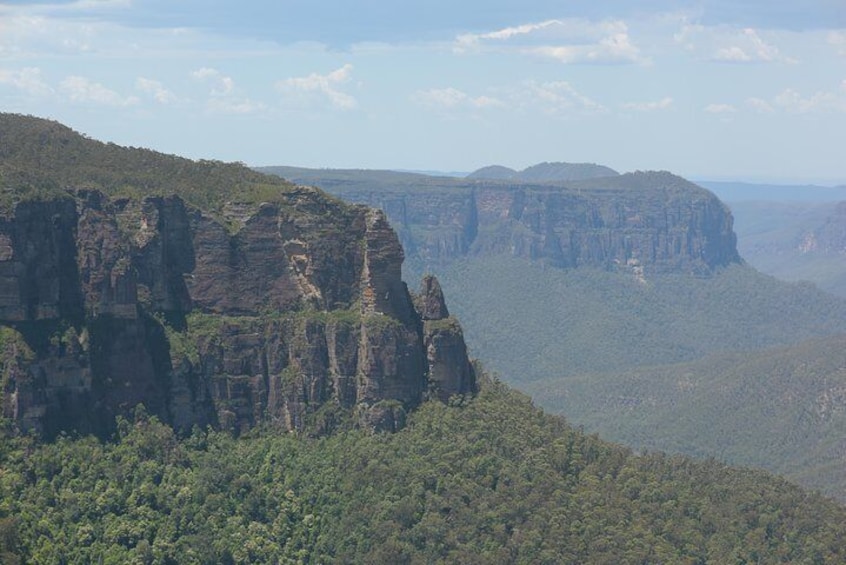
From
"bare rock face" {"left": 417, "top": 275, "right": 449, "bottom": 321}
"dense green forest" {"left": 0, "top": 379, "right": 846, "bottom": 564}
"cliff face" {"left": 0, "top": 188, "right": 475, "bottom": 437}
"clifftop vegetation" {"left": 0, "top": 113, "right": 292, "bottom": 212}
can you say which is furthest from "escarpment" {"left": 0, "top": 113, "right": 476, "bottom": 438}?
"dense green forest" {"left": 0, "top": 379, "right": 846, "bottom": 564}

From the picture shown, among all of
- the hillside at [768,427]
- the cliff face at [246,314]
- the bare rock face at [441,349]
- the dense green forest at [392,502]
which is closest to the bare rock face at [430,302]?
Result: the bare rock face at [441,349]

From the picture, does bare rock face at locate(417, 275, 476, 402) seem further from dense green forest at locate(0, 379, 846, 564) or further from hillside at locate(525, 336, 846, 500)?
hillside at locate(525, 336, 846, 500)

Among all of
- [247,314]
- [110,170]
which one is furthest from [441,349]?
[110,170]

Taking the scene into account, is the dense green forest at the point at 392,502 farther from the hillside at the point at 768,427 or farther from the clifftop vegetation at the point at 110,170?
the hillside at the point at 768,427

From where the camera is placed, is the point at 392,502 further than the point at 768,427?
No

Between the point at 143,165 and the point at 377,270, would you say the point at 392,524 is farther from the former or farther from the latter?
the point at 143,165

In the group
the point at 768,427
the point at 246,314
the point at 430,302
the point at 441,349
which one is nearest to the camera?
the point at 246,314

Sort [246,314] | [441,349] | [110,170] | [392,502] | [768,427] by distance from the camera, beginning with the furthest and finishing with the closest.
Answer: [768,427] → [110,170] → [441,349] → [246,314] → [392,502]

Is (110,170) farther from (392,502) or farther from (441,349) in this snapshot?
(392,502)

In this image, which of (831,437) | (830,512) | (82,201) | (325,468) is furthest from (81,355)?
(831,437)
